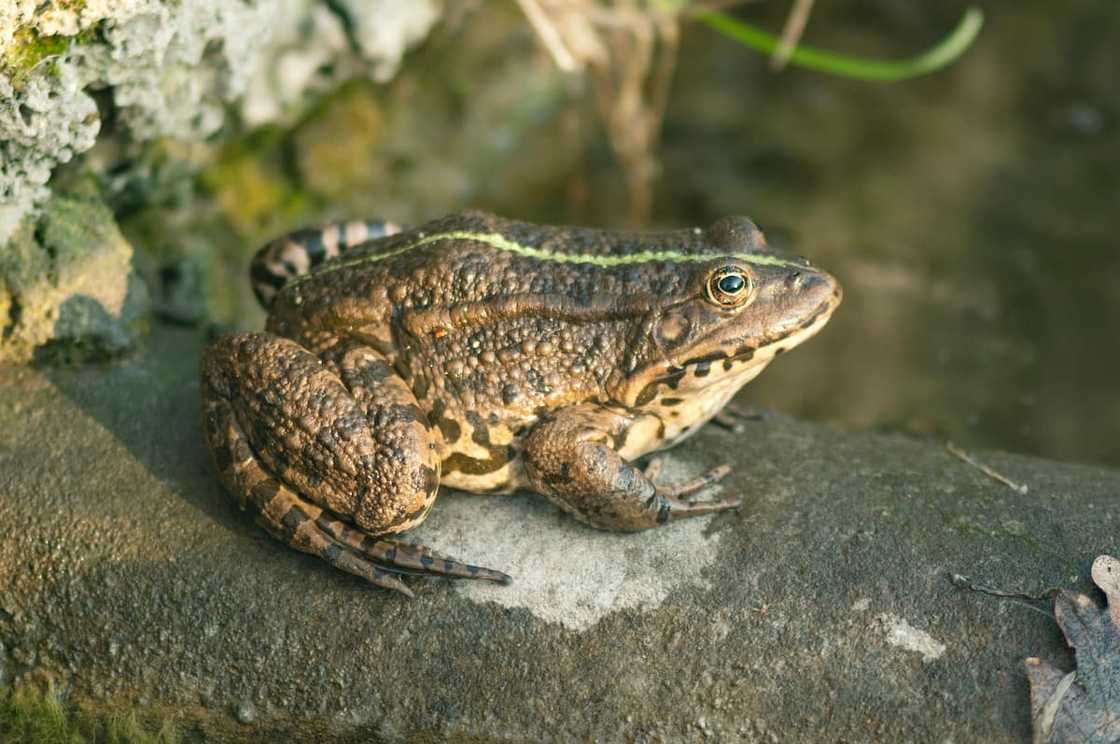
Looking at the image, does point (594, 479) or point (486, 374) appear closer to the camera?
point (594, 479)

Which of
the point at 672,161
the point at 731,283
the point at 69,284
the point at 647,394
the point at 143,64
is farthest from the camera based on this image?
the point at 672,161

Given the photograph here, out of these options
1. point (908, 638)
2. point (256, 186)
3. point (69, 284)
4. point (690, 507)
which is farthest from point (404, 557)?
point (256, 186)

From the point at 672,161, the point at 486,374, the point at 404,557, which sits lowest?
the point at 672,161

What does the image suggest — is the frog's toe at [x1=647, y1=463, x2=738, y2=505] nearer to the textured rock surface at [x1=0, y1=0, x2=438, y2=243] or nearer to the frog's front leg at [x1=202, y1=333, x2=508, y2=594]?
the frog's front leg at [x1=202, y1=333, x2=508, y2=594]

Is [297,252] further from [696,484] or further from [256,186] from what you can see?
[696,484]

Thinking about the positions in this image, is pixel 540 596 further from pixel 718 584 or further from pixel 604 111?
pixel 604 111

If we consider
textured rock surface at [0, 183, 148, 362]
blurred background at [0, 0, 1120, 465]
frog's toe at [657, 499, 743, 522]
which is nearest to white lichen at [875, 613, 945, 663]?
frog's toe at [657, 499, 743, 522]

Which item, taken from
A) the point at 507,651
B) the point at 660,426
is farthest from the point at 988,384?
the point at 507,651
